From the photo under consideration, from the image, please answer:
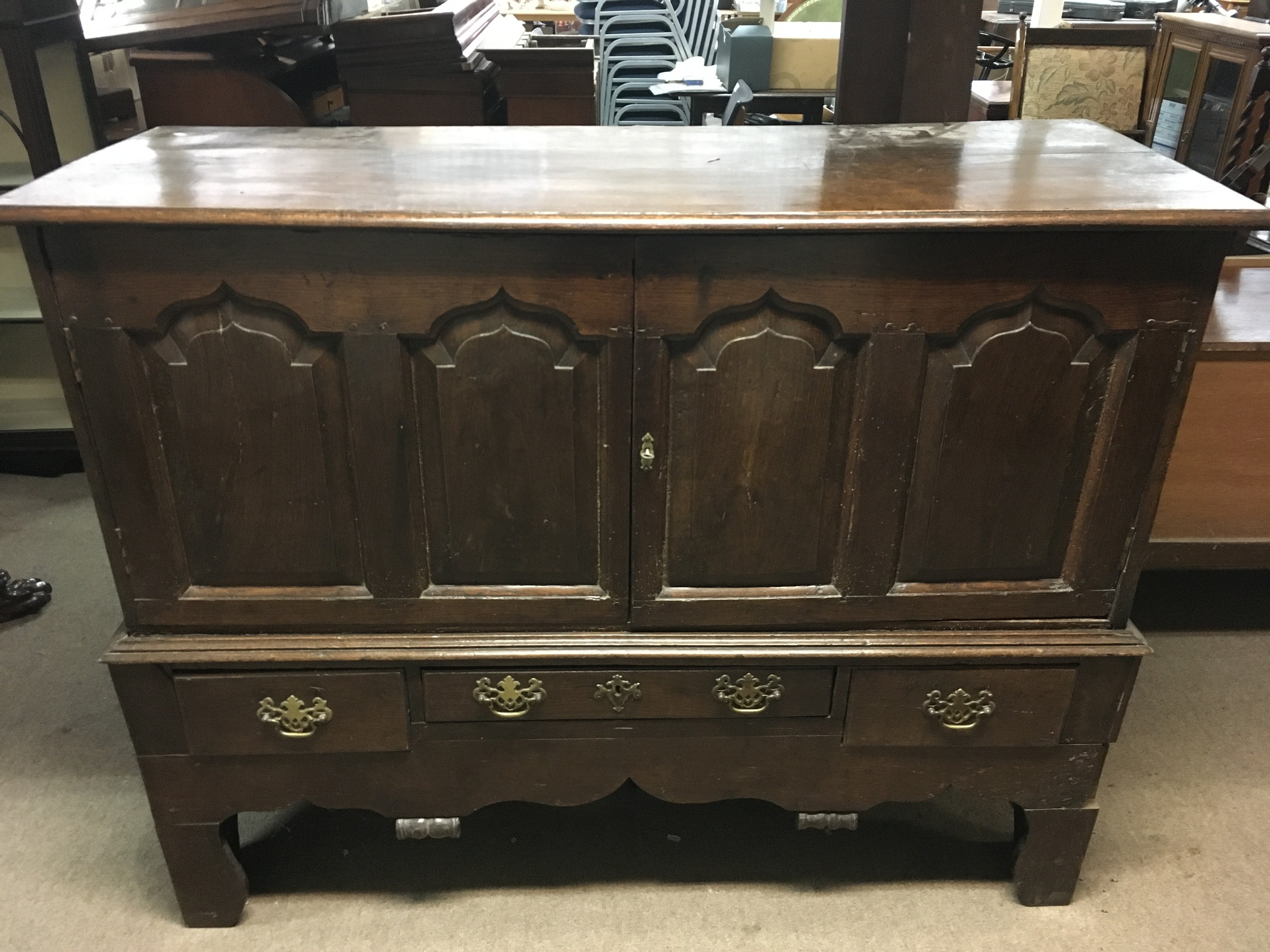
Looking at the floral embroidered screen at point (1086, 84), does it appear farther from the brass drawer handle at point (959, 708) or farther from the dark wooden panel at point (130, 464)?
the dark wooden panel at point (130, 464)

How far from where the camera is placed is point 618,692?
1.35m

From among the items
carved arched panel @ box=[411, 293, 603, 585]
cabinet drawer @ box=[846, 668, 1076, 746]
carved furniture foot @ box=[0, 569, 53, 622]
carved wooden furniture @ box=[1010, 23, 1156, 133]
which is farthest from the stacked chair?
cabinet drawer @ box=[846, 668, 1076, 746]

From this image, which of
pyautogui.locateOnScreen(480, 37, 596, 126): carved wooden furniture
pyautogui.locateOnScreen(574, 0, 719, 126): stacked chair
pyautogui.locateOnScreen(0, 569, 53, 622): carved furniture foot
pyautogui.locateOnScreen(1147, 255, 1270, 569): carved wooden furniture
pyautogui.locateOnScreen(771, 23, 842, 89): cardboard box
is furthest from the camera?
pyautogui.locateOnScreen(574, 0, 719, 126): stacked chair

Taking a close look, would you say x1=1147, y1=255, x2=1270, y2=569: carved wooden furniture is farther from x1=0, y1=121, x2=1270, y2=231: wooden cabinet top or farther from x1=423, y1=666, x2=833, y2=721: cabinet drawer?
x1=423, y1=666, x2=833, y2=721: cabinet drawer

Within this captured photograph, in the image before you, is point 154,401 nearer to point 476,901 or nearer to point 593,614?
point 593,614

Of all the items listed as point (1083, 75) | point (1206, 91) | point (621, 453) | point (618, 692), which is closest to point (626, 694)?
point (618, 692)

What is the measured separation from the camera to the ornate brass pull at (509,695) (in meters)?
1.34

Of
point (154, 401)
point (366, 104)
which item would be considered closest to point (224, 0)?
point (366, 104)

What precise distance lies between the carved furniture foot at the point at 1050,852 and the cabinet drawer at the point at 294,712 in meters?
0.92

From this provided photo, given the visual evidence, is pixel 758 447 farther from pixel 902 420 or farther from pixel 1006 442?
pixel 1006 442

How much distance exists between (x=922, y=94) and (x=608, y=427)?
820 mm

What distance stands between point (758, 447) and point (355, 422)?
490 mm

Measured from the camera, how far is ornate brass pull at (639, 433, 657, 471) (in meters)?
1.21

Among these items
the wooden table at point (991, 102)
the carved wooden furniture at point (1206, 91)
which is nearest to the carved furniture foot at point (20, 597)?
the wooden table at point (991, 102)
